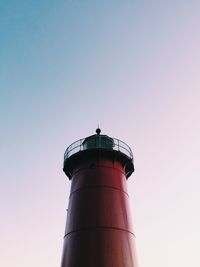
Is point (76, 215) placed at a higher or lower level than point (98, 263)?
higher

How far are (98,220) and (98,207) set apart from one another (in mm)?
699

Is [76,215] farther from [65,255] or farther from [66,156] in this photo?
[66,156]

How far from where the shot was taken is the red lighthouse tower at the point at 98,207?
1173cm

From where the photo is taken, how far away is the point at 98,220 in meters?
12.5

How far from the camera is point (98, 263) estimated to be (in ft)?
36.8

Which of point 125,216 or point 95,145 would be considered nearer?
point 125,216

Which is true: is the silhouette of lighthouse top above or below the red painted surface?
above

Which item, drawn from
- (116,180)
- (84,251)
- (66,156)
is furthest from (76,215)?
(66,156)

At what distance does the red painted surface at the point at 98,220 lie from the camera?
11641mm

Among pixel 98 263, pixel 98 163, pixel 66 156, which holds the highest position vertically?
pixel 66 156

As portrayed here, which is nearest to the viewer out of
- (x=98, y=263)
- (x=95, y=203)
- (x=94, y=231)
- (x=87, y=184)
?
(x=98, y=263)

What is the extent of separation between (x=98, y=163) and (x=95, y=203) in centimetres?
257

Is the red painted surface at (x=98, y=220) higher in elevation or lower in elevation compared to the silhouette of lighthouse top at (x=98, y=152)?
lower

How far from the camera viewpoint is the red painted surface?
11641 mm
